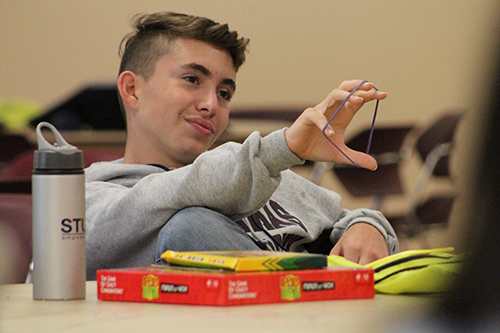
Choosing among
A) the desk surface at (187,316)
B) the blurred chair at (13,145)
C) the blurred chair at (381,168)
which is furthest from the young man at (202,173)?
the blurred chair at (381,168)

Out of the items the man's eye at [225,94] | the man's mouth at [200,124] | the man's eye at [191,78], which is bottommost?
the man's mouth at [200,124]

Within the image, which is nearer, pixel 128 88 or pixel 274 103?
pixel 128 88

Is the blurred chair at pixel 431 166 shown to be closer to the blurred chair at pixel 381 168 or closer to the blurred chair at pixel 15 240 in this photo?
the blurred chair at pixel 381 168

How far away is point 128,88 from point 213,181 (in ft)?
2.63

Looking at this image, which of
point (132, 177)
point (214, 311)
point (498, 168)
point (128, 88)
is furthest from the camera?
point (128, 88)

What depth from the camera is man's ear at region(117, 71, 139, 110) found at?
1.82 meters

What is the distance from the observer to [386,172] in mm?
3844

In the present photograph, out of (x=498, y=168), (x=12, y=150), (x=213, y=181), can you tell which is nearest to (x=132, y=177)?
(x=213, y=181)

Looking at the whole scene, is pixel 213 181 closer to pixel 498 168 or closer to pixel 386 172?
pixel 498 168

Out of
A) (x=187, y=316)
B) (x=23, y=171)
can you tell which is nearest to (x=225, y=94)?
(x=23, y=171)

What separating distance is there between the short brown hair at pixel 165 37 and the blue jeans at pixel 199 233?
0.74 m

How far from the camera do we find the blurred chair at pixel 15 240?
131 cm

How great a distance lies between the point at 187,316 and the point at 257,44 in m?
5.02

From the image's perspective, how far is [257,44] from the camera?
18.1 ft
